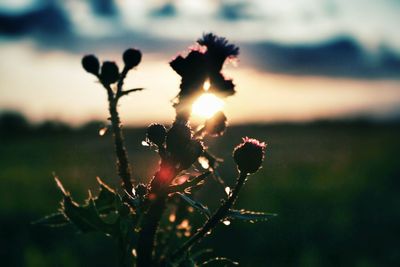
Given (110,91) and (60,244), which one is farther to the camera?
(60,244)

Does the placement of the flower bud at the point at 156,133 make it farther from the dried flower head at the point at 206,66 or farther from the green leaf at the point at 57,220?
the green leaf at the point at 57,220

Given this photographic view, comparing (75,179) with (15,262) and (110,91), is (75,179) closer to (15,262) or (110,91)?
(15,262)

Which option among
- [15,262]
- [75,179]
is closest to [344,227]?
[15,262]

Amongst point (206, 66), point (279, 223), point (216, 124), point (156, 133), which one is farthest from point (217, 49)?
point (279, 223)

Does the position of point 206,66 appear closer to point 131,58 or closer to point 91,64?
point 131,58

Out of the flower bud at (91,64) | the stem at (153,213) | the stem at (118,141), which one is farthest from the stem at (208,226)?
Answer: the flower bud at (91,64)

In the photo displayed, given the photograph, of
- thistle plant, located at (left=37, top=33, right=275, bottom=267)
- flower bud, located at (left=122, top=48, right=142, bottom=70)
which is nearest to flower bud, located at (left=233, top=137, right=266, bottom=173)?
thistle plant, located at (left=37, top=33, right=275, bottom=267)
